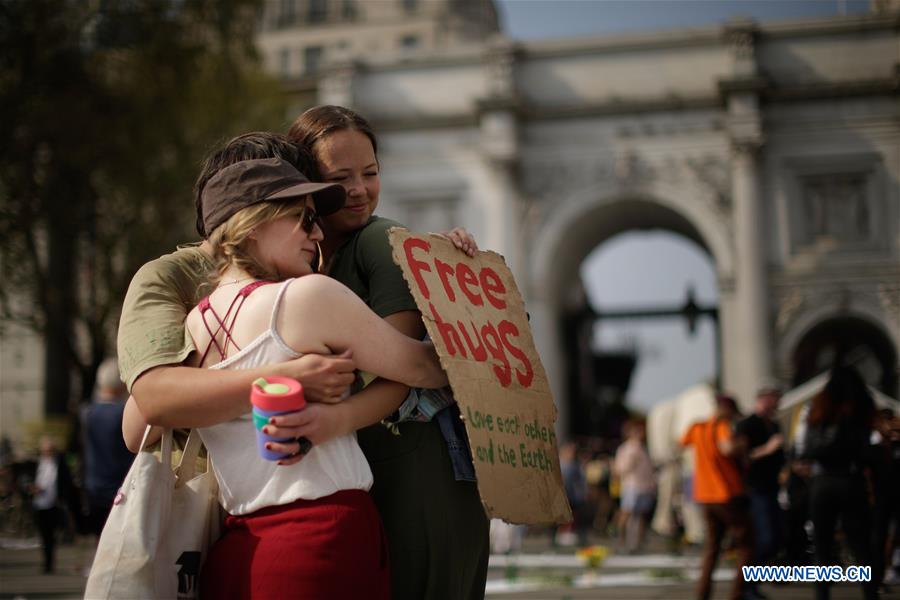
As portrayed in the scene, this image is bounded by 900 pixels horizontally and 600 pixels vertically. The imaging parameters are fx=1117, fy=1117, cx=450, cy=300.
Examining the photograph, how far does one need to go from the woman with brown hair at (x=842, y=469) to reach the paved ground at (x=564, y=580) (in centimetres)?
158

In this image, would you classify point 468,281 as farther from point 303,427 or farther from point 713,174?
point 713,174

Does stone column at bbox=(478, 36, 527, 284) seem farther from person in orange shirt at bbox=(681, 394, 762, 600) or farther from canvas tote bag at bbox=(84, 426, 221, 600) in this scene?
canvas tote bag at bbox=(84, 426, 221, 600)

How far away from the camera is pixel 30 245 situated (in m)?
24.2

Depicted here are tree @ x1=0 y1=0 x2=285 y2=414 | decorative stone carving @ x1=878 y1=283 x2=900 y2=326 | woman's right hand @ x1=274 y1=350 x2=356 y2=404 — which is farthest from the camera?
decorative stone carving @ x1=878 y1=283 x2=900 y2=326

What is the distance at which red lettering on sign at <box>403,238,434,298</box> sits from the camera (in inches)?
110

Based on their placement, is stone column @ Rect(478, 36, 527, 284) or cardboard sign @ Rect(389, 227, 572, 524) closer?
cardboard sign @ Rect(389, 227, 572, 524)

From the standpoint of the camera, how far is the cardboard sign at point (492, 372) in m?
2.72

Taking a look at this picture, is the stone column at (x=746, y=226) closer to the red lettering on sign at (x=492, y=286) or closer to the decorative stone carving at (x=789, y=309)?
the decorative stone carving at (x=789, y=309)

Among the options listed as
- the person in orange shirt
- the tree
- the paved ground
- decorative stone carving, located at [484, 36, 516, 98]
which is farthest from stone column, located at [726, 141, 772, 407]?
the person in orange shirt

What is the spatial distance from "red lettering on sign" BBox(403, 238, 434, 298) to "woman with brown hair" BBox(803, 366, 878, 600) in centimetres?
557

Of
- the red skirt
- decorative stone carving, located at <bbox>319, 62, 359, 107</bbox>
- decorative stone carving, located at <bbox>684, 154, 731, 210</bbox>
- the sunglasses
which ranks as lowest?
decorative stone carving, located at <bbox>684, 154, 731, 210</bbox>

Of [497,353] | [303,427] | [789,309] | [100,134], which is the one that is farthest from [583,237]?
[303,427]

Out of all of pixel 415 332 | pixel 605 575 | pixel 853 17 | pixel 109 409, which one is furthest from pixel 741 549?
pixel 853 17

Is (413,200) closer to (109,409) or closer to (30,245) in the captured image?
(30,245)
